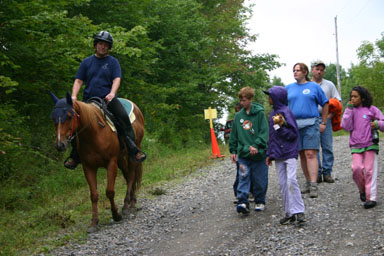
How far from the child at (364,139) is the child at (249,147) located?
4.56ft

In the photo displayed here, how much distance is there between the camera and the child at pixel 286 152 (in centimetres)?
607

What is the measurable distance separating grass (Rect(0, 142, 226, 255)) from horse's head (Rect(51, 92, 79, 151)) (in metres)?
1.52

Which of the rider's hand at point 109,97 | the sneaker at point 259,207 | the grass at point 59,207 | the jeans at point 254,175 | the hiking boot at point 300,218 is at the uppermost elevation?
the rider's hand at point 109,97

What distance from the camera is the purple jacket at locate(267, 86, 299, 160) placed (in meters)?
6.18

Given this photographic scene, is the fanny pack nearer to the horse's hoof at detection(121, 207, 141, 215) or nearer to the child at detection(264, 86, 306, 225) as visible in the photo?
the child at detection(264, 86, 306, 225)

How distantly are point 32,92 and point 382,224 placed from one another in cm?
852

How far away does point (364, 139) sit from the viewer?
22.2 ft

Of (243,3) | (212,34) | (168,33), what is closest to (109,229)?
(168,33)

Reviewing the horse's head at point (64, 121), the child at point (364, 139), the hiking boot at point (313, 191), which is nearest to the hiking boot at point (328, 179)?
the hiking boot at point (313, 191)

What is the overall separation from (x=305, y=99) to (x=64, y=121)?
4.26 meters

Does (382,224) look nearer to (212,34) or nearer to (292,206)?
(292,206)

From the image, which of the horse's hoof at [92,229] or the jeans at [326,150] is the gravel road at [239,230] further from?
the jeans at [326,150]

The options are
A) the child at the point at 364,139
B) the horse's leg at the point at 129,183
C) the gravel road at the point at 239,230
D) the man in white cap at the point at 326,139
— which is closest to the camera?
the gravel road at the point at 239,230

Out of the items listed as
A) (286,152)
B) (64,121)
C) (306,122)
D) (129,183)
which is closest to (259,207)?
(286,152)
